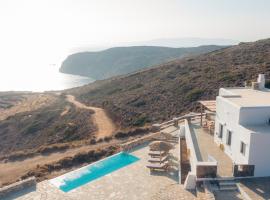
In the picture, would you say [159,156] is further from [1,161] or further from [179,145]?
→ [1,161]

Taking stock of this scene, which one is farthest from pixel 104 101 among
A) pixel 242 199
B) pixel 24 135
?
pixel 242 199

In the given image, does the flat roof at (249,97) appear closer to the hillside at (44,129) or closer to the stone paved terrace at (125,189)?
the stone paved terrace at (125,189)

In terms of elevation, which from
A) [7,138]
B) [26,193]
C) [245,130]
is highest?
[245,130]

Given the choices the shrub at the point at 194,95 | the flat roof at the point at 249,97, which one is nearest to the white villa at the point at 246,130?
the flat roof at the point at 249,97

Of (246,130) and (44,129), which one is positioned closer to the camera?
(246,130)

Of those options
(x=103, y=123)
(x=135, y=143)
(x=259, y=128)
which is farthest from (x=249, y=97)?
(x=103, y=123)

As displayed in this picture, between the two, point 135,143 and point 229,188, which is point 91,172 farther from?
point 229,188
